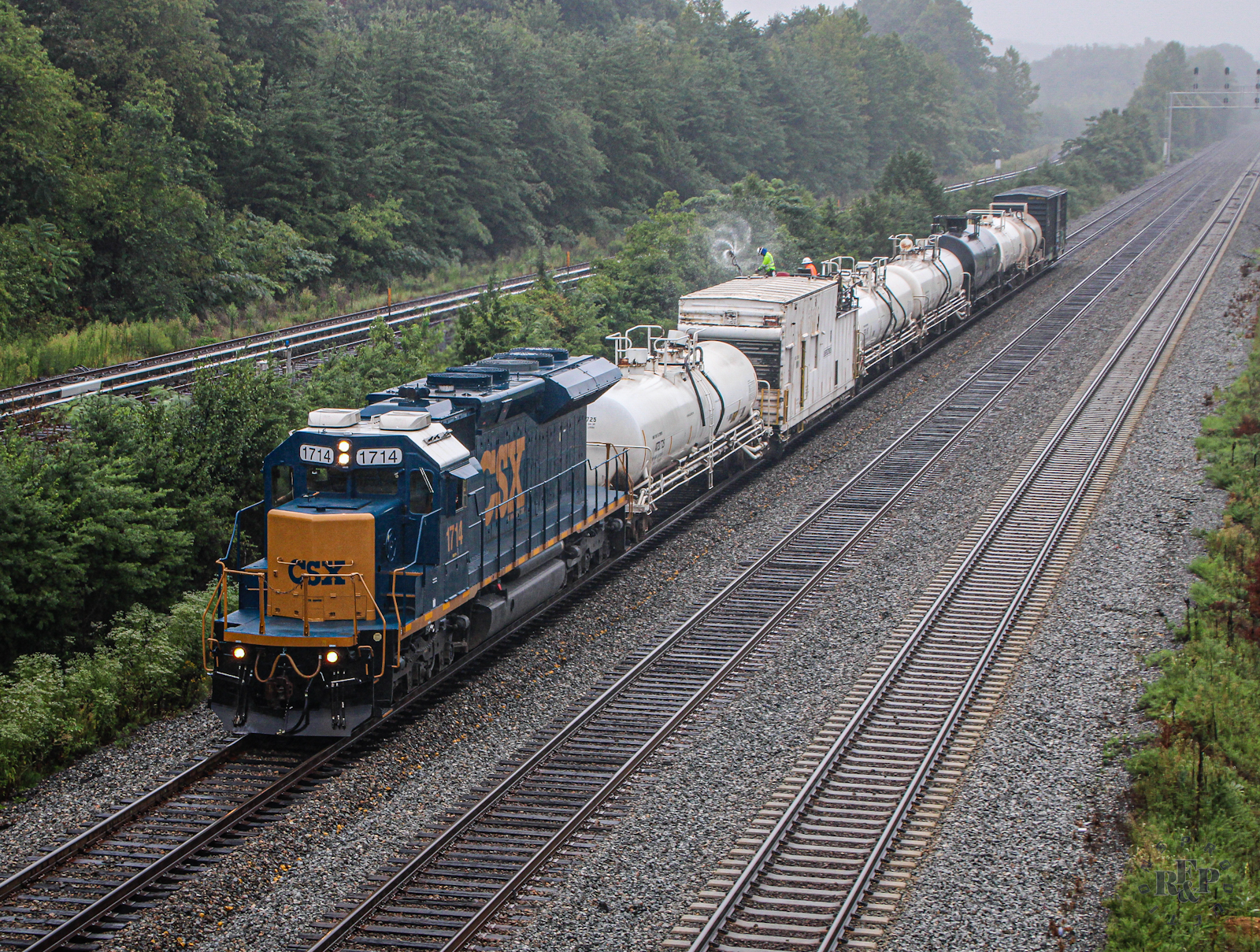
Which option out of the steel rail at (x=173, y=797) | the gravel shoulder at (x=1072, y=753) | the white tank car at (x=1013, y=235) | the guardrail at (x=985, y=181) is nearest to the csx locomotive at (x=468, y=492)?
the steel rail at (x=173, y=797)

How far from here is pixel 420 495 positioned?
14.1 meters

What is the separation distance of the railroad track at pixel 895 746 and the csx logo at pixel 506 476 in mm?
5017

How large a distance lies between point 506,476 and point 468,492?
176 centimetres

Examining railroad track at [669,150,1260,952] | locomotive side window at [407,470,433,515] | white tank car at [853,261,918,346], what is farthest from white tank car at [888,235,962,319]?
locomotive side window at [407,470,433,515]

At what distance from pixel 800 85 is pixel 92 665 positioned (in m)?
82.8

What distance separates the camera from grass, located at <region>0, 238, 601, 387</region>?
27891 millimetres

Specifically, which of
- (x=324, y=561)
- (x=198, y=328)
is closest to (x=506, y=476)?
(x=324, y=561)

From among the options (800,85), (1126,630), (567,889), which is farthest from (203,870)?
(800,85)

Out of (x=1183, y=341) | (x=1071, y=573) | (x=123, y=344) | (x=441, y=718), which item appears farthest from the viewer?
(x=1183, y=341)

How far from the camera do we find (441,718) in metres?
14.6

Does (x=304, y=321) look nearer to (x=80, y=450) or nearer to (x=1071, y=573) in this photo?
(x=80, y=450)

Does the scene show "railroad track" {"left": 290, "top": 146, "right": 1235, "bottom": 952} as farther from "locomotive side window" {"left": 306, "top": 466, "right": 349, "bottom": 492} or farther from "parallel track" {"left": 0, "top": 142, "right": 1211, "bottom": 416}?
"parallel track" {"left": 0, "top": 142, "right": 1211, "bottom": 416}

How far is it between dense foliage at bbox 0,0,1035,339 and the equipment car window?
18.3 meters

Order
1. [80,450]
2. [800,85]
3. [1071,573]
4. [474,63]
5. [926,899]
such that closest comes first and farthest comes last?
[926,899]
[80,450]
[1071,573]
[474,63]
[800,85]
